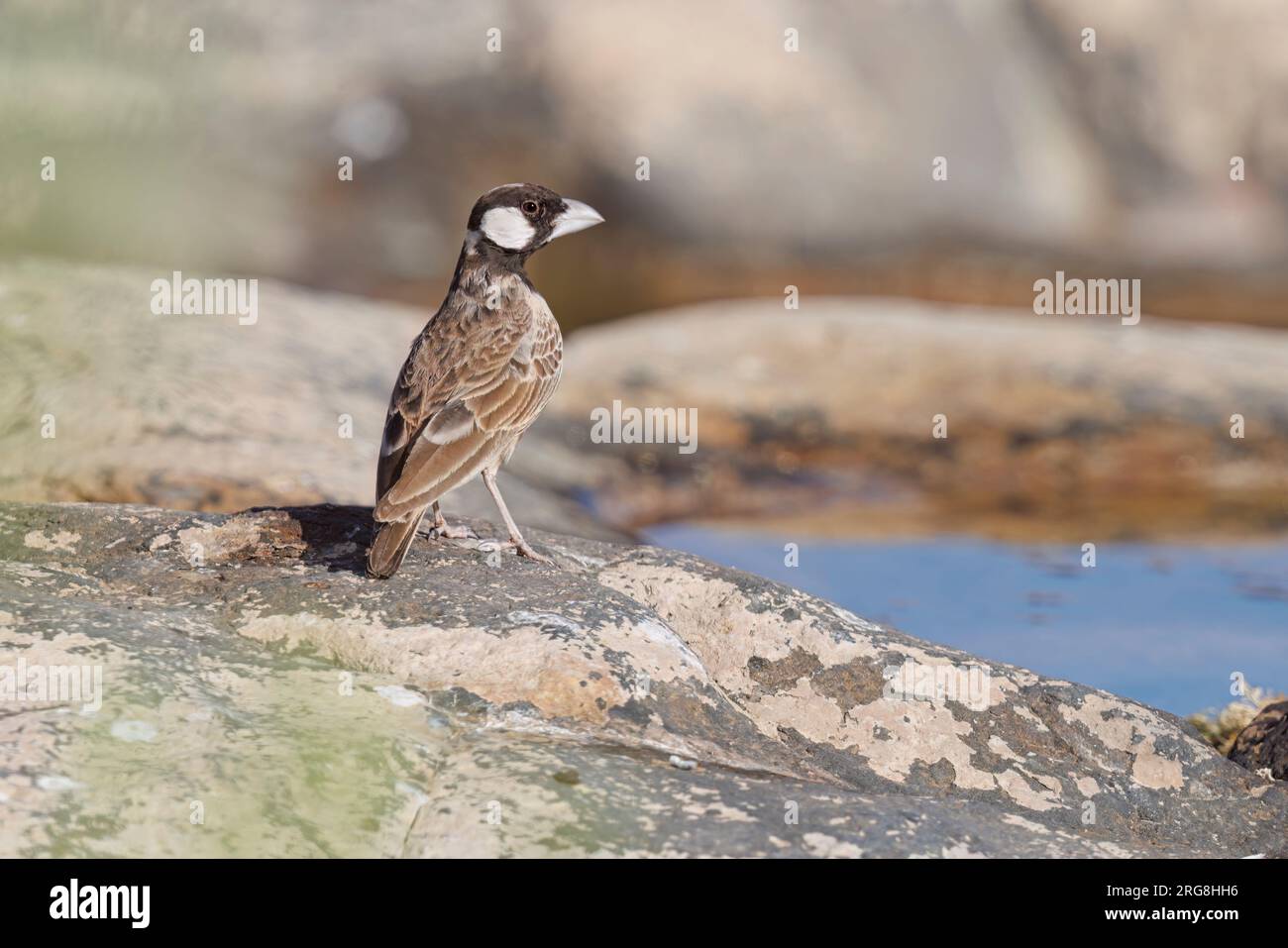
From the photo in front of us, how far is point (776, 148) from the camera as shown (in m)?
14.4

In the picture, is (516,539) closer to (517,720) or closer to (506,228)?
(506,228)

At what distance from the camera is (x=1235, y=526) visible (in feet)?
30.7

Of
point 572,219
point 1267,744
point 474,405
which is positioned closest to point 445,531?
point 474,405

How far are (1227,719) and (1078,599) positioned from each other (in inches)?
84.2

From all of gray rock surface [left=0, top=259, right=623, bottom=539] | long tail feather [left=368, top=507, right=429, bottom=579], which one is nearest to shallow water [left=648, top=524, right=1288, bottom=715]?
gray rock surface [left=0, top=259, right=623, bottom=539]

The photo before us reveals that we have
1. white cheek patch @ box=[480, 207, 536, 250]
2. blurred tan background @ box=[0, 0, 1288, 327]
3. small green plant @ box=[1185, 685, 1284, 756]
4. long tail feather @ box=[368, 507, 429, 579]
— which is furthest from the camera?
blurred tan background @ box=[0, 0, 1288, 327]

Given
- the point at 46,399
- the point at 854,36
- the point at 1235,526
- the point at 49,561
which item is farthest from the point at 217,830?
the point at 854,36

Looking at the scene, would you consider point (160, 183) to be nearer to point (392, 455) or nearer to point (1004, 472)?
point (392, 455)

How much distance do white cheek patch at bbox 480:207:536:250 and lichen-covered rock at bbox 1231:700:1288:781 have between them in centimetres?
286

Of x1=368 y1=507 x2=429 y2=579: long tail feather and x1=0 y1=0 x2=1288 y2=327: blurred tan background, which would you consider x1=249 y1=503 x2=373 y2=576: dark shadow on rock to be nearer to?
x1=368 y1=507 x2=429 y2=579: long tail feather

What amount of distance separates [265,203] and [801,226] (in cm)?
466

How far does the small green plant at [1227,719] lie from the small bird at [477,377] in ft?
8.58

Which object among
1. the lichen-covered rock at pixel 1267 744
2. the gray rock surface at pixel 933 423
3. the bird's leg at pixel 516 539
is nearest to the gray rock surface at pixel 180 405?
the gray rock surface at pixel 933 423

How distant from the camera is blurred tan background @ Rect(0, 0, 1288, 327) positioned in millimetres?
14188
